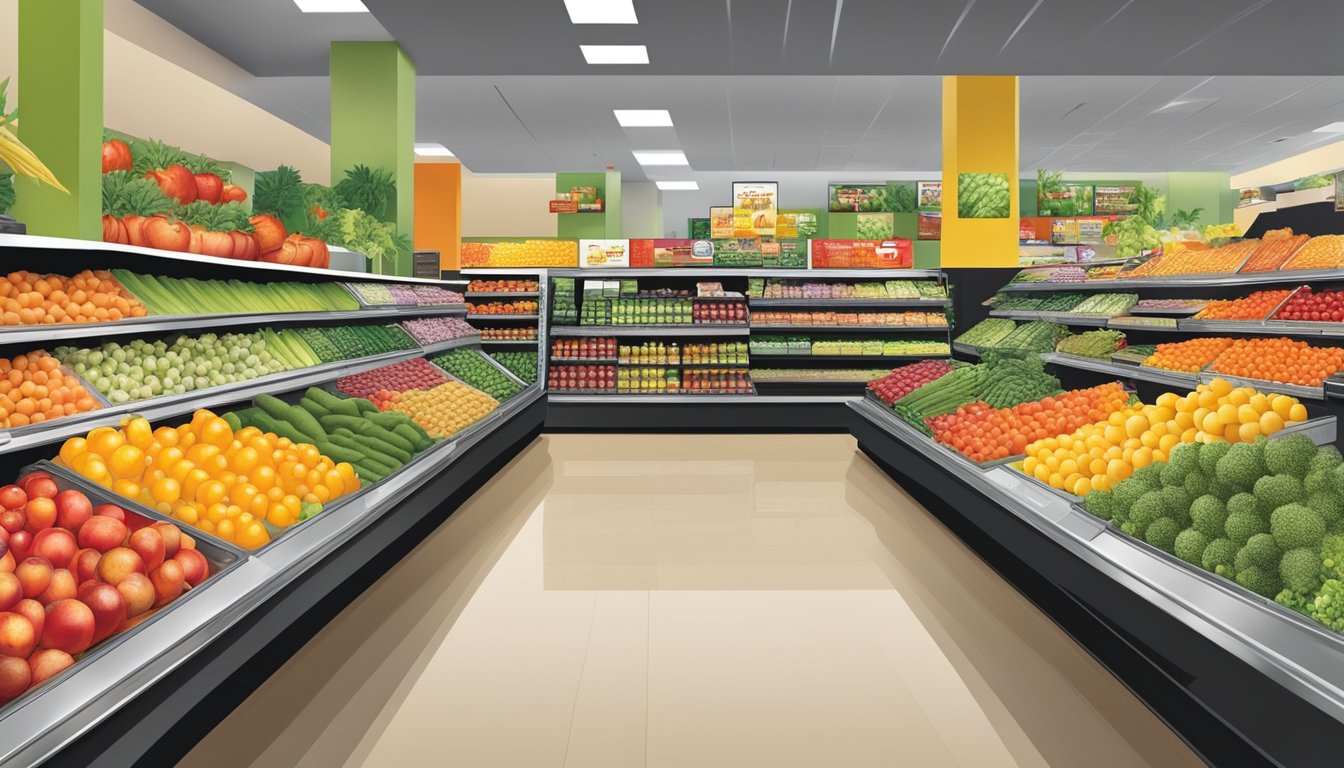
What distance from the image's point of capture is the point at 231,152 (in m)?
11.6

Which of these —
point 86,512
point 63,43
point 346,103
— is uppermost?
point 346,103

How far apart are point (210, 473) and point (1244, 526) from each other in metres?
3.36

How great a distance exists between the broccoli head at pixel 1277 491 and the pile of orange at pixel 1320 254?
314cm

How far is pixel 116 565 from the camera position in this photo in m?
2.30

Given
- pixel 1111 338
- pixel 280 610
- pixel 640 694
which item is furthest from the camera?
pixel 1111 338

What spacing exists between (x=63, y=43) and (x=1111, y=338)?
22.0 feet

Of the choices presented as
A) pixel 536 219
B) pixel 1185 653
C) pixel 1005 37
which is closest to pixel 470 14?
pixel 1005 37

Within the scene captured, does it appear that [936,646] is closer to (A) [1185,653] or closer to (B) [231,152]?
(A) [1185,653]

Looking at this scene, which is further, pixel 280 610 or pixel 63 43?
pixel 63 43

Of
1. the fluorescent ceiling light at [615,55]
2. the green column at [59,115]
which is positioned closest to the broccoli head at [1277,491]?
the green column at [59,115]

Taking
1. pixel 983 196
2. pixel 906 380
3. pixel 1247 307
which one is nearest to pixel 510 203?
pixel 983 196

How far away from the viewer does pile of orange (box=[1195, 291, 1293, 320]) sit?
5.44 meters

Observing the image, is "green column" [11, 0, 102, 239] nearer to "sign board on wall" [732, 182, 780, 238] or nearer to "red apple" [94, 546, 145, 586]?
"red apple" [94, 546, 145, 586]

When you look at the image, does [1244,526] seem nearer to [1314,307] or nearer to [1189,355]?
[1314,307]
